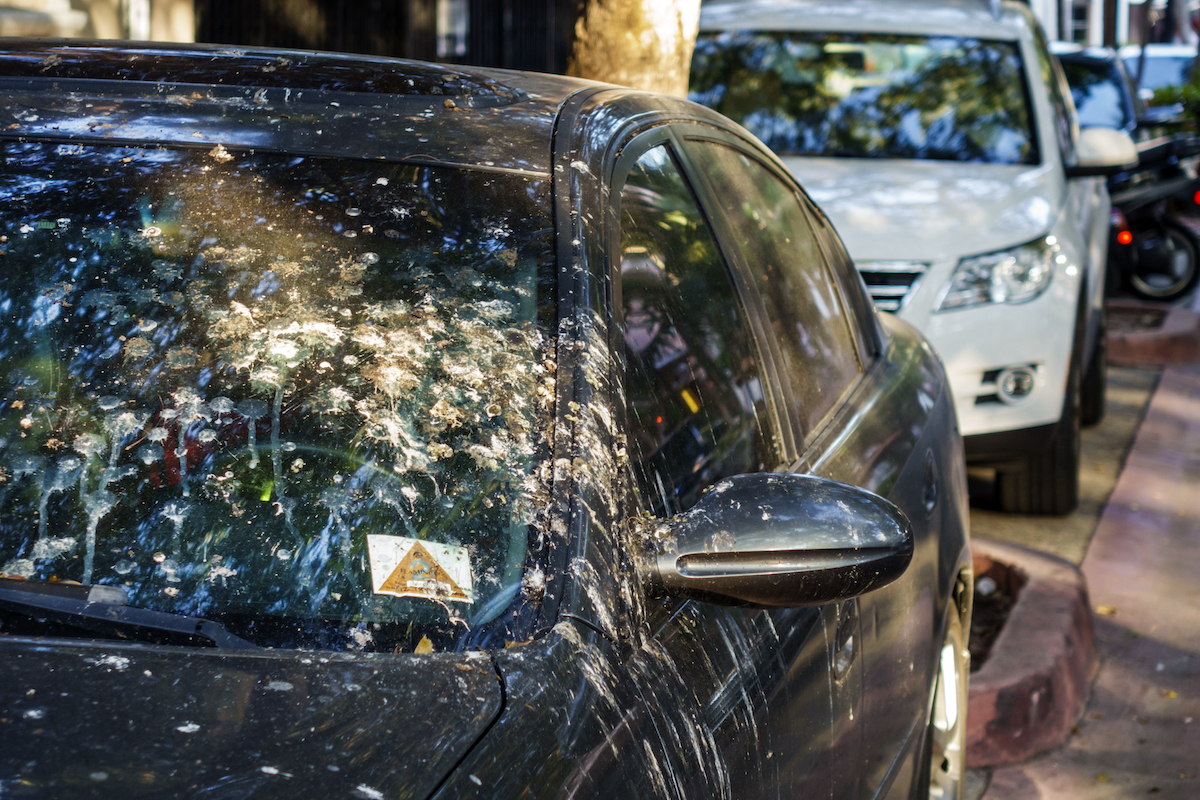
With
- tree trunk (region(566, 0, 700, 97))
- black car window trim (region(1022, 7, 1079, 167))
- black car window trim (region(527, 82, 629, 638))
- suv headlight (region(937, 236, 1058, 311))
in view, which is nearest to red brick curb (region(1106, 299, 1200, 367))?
black car window trim (region(1022, 7, 1079, 167))

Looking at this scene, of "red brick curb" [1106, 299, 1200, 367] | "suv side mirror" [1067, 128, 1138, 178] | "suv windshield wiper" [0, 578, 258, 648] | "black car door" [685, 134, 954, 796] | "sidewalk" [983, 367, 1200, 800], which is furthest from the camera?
"red brick curb" [1106, 299, 1200, 367]

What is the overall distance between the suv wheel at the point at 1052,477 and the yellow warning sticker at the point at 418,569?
4.43 metres

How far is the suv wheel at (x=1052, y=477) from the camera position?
5.62 metres

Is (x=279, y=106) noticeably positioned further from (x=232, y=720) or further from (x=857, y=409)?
(x=857, y=409)

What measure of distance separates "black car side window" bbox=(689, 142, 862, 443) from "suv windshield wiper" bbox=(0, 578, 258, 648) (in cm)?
121

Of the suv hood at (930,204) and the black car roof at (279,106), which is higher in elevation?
the black car roof at (279,106)

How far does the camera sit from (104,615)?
1497mm

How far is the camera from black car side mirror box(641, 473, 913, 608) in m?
1.60

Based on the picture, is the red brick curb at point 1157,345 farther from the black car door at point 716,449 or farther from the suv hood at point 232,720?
the suv hood at point 232,720

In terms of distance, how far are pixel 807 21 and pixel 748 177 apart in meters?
4.08

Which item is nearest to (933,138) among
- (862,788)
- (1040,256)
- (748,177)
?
(1040,256)

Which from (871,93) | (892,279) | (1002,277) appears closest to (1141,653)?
(1002,277)

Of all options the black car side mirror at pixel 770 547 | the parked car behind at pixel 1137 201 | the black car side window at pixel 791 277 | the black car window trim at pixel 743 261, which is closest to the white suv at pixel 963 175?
the black car side window at pixel 791 277

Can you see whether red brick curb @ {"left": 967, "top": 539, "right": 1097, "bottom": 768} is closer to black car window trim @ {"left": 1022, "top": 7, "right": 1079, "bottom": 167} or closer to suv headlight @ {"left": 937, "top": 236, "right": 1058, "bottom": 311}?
suv headlight @ {"left": 937, "top": 236, "right": 1058, "bottom": 311}
